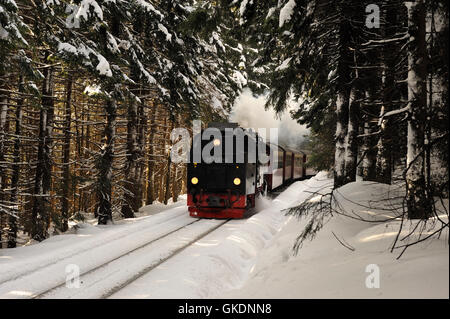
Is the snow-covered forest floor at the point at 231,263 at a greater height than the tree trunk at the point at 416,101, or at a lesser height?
lesser

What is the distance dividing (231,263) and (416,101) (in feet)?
14.2

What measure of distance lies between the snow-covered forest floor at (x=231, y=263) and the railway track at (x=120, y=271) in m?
0.02

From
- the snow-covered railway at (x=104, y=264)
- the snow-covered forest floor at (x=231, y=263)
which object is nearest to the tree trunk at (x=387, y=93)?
the snow-covered forest floor at (x=231, y=263)

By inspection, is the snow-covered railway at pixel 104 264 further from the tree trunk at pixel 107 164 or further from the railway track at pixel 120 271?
the tree trunk at pixel 107 164

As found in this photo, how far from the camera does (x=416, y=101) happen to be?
356 cm

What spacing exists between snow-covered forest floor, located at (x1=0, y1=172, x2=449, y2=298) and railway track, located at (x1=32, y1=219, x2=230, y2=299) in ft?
0.05

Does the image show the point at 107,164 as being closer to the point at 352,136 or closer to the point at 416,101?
the point at 352,136

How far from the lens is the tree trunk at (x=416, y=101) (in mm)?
3516

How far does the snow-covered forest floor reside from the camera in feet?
9.77

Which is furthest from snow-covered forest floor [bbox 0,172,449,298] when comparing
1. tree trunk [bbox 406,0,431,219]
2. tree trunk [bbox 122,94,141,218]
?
tree trunk [bbox 122,94,141,218]

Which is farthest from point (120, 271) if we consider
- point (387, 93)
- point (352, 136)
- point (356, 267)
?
point (352, 136)
